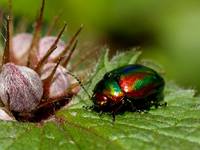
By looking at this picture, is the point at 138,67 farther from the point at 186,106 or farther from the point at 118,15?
the point at 118,15

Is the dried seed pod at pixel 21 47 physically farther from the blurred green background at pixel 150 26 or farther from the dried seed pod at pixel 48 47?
the blurred green background at pixel 150 26

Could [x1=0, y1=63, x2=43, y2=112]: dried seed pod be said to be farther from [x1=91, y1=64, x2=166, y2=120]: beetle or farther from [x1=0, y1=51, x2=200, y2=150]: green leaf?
[x1=91, y1=64, x2=166, y2=120]: beetle

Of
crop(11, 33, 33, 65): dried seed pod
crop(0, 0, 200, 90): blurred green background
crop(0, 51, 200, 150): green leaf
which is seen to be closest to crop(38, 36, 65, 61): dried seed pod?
crop(11, 33, 33, 65): dried seed pod

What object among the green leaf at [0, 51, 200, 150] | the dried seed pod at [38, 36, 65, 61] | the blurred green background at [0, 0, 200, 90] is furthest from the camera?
the blurred green background at [0, 0, 200, 90]

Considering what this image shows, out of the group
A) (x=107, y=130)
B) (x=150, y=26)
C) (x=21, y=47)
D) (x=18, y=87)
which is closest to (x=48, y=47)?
(x=21, y=47)

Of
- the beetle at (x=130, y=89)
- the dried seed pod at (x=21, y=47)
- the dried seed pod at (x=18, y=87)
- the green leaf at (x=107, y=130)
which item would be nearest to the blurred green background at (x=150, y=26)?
the dried seed pod at (x=21, y=47)

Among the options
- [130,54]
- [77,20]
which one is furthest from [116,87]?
[77,20]

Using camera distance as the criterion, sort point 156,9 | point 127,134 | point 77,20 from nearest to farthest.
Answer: point 127,134 → point 77,20 → point 156,9
